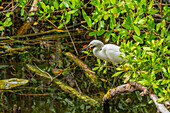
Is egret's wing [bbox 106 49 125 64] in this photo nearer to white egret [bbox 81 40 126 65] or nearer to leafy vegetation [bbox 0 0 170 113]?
white egret [bbox 81 40 126 65]

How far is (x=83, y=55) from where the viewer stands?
17.7ft

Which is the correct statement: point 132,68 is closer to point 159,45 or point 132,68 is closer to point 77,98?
point 159,45

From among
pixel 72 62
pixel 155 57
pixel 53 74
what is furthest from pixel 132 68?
pixel 72 62

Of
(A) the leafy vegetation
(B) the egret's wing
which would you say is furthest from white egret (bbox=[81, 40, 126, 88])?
(A) the leafy vegetation

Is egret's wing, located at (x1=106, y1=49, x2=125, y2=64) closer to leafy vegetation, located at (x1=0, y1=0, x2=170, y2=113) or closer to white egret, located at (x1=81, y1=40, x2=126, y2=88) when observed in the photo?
white egret, located at (x1=81, y1=40, x2=126, y2=88)

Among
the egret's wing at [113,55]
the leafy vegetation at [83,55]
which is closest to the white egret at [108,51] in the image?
the egret's wing at [113,55]

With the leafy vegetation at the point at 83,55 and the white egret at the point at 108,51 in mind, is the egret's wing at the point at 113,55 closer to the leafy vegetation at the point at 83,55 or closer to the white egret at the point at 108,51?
the white egret at the point at 108,51

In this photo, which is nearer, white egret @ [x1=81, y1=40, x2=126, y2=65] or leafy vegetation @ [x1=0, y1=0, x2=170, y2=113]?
leafy vegetation @ [x1=0, y1=0, x2=170, y2=113]

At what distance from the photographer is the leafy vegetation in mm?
2107

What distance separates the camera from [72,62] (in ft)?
16.8

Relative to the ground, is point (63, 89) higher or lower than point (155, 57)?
lower

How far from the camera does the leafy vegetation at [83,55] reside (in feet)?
6.91

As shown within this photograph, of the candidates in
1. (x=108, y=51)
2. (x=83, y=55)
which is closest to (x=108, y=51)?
(x=108, y=51)

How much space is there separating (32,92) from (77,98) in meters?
0.71
